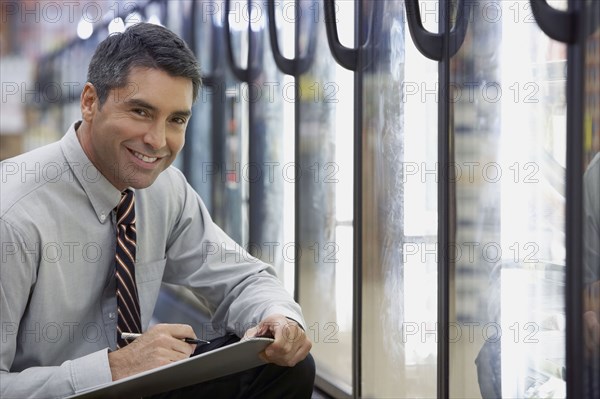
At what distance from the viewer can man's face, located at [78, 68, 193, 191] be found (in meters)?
1.82

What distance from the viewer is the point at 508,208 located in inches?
74.8

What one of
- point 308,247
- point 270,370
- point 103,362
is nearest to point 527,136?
point 270,370

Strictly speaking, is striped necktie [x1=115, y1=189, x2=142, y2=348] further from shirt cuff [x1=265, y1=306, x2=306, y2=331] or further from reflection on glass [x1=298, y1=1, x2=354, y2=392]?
reflection on glass [x1=298, y1=1, x2=354, y2=392]

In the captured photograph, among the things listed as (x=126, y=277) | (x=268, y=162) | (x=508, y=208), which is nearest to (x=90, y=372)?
(x=126, y=277)

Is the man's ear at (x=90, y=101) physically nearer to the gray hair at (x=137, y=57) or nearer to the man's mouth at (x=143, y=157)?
the gray hair at (x=137, y=57)

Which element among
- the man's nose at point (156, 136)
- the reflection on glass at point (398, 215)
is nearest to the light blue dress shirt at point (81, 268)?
the man's nose at point (156, 136)

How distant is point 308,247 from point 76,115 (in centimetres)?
255

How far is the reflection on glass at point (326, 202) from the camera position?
284cm

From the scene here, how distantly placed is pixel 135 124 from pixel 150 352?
1.83ft

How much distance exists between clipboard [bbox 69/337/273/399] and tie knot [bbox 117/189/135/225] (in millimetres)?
468

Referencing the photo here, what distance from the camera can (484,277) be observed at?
2.00 metres

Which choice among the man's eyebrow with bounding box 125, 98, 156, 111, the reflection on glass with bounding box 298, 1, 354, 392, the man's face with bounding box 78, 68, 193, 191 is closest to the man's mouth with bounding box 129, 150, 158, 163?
the man's face with bounding box 78, 68, 193, 191

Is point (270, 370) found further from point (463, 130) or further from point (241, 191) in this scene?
point (241, 191)

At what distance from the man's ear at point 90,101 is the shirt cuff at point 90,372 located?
60 cm
